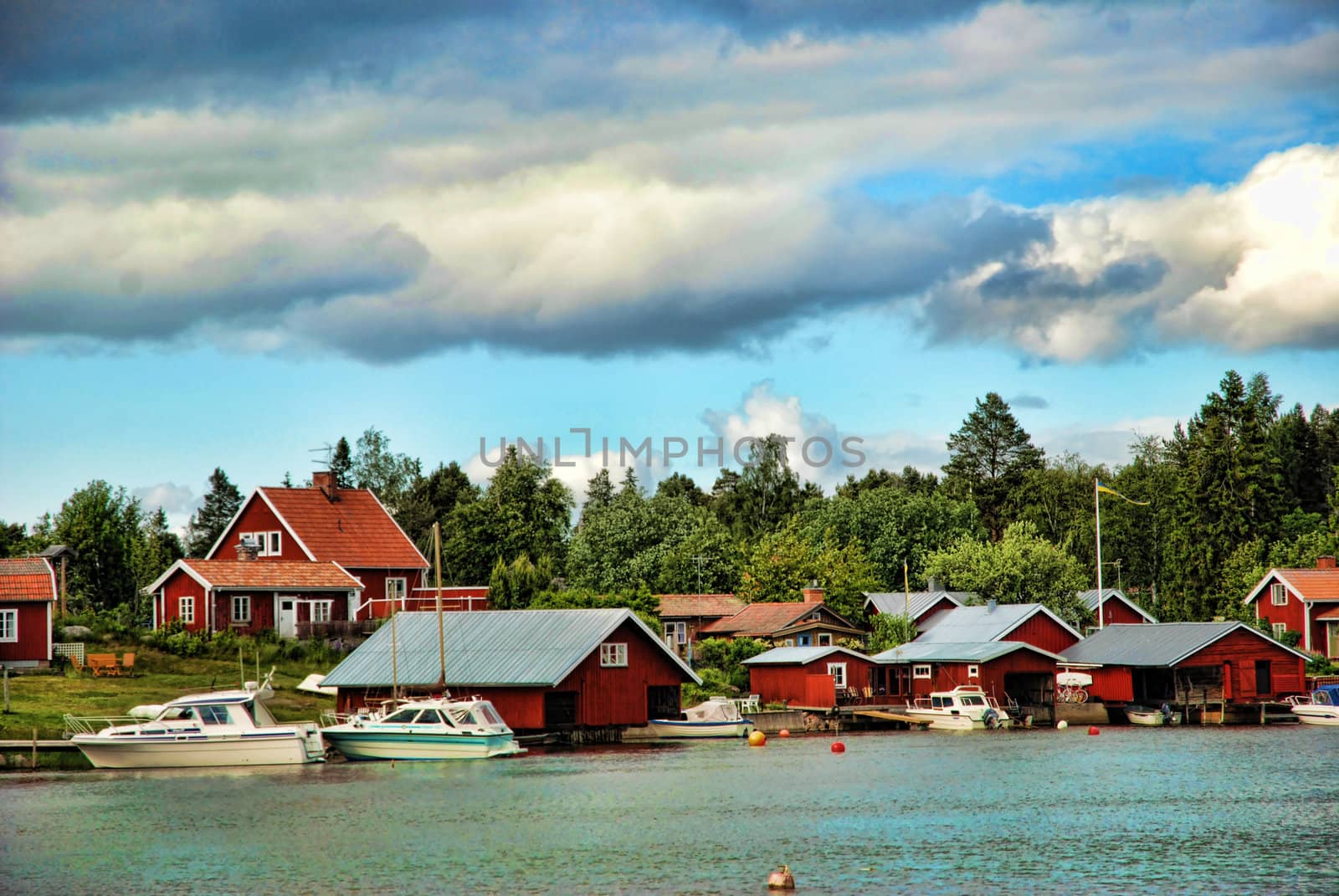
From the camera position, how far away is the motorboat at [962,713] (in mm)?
76812

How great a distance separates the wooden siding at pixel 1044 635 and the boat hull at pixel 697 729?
21.0 meters

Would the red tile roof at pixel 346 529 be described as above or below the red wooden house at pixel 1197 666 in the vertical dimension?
above

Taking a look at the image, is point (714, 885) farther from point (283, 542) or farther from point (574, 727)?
point (283, 542)

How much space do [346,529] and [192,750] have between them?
36430 mm

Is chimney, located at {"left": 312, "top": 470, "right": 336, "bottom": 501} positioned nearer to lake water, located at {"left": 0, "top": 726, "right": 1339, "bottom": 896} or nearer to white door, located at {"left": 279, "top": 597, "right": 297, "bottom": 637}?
white door, located at {"left": 279, "top": 597, "right": 297, "bottom": 637}

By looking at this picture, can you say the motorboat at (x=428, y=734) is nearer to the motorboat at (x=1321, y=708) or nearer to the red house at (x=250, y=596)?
the red house at (x=250, y=596)

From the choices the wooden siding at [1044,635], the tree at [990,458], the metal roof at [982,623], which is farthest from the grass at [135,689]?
the tree at [990,458]

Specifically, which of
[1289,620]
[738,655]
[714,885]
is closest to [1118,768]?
[714,885]

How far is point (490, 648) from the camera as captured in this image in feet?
217

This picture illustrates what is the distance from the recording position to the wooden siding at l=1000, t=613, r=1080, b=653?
278ft

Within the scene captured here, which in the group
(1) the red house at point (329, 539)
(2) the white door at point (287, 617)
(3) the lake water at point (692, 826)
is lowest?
(3) the lake water at point (692, 826)

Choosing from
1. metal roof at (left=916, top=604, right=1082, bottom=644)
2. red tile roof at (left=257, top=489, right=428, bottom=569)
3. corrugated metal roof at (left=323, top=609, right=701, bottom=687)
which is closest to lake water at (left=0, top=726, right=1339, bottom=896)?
corrugated metal roof at (left=323, top=609, right=701, bottom=687)

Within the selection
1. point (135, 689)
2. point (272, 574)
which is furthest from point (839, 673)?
point (135, 689)

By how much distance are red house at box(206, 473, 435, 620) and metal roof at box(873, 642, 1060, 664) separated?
27980mm
